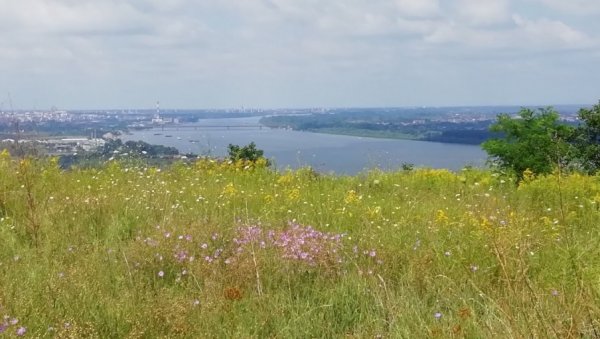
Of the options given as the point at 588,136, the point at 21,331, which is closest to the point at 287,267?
the point at 21,331

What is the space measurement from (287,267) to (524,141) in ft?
25.6

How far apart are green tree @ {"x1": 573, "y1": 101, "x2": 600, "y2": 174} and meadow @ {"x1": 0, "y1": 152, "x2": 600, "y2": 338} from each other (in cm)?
687

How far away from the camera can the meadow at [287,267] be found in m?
2.83

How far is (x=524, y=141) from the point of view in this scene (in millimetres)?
10102

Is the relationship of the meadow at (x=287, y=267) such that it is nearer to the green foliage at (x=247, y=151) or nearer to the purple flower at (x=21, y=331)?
the purple flower at (x=21, y=331)

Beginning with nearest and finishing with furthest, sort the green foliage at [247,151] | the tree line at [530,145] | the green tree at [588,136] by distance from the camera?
1. the tree line at [530,145]
2. the green foliage at [247,151]
3. the green tree at [588,136]

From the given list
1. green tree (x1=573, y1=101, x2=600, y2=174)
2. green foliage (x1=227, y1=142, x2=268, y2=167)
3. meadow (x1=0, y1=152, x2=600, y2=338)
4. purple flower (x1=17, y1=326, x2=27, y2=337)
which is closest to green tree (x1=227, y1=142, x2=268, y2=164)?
green foliage (x1=227, y1=142, x2=268, y2=167)

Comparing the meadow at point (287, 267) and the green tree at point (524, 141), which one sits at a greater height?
the green tree at point (524, 141)

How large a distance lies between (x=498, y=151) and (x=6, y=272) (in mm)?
8689

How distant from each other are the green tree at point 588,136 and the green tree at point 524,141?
1550 millimetres

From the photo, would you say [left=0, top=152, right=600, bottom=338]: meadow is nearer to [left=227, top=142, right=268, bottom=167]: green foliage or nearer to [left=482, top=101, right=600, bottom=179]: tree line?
[left=482, top=101, right=600, bottom=179]: tree line

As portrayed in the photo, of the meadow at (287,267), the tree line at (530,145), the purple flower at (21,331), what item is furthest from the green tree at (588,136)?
the purple flower at (21,331)

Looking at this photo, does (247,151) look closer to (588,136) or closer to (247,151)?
(247,151)

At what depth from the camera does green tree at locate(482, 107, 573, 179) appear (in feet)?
31.2
